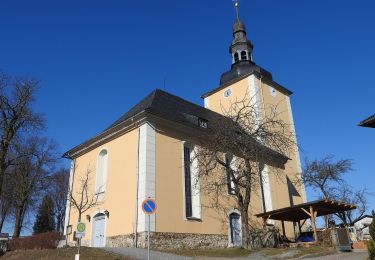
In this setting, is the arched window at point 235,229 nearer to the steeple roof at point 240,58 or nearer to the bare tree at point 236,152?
the bare tree at point 236,152

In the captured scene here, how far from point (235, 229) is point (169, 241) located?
6175 millimetres

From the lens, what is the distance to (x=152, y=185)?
18750 millimetres

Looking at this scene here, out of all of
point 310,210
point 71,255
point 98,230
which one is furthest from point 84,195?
point 310,210

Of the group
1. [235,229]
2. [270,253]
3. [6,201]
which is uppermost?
[6,201]

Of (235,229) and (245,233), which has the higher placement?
(235,229)

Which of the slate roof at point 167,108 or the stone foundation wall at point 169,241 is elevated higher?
the slate roof at point 167,108

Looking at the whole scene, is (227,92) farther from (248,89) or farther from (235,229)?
(235,229)

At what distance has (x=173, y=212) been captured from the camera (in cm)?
1927

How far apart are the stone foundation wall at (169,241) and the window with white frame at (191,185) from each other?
1185mm

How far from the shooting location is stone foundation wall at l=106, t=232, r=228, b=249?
17719 mm

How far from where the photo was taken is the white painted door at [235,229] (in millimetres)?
22797

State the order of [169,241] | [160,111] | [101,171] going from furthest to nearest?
[101,171]
[160,111]
[169,241]

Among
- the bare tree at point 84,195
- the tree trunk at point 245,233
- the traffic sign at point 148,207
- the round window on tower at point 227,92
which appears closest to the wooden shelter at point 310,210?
the tree trunk at point 245,233

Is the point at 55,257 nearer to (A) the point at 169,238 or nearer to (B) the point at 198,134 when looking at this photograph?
(A) the point at 169,238
